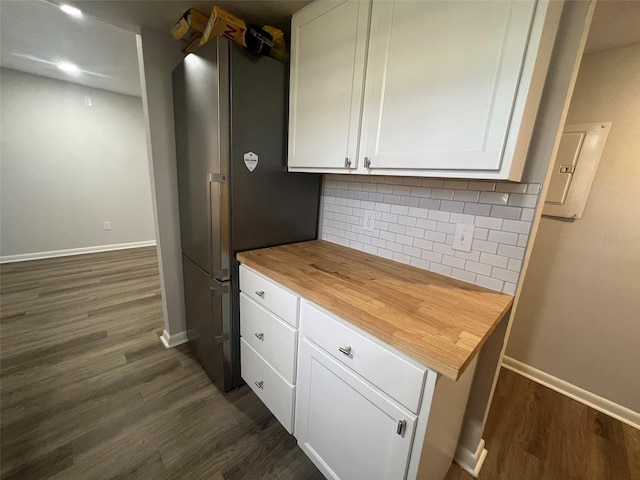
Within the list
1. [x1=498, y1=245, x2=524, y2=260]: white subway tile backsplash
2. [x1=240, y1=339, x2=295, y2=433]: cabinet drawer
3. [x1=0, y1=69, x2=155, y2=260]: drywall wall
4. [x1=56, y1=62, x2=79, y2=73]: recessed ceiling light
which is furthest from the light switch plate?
[x1=0, y1=69, x2=155, y2=260]: drywall wall

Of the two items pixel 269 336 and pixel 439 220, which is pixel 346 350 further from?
pixel 439 220

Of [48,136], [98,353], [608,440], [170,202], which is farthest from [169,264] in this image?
[48,136]

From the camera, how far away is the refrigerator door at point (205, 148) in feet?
4.05

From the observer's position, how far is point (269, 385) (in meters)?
1.35

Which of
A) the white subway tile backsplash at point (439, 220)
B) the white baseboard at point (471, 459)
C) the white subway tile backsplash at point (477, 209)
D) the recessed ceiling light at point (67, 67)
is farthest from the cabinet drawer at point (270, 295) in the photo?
the recessed ceiling light at point (67, 67)

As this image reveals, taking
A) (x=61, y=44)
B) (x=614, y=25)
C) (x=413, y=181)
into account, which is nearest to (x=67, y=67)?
(x=61, y=44)

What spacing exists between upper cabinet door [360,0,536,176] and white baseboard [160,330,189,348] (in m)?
2.01

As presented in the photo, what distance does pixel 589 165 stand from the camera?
1.52 metres

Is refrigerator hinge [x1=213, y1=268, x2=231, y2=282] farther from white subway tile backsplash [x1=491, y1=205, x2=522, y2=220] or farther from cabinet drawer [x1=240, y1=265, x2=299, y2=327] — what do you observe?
white subway tile backsplash [x1=491, y1=205, x2=522, y2=220]

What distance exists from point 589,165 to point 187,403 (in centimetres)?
282

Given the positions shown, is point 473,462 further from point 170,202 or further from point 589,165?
point 170,202

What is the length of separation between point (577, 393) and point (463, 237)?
1.58 meters

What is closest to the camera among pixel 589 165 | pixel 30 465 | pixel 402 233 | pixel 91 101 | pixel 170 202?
pixel 30 465

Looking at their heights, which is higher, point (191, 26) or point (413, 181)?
point (191, 26)
